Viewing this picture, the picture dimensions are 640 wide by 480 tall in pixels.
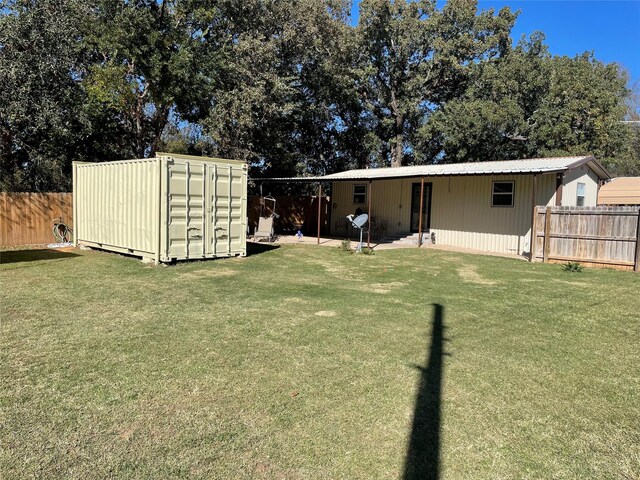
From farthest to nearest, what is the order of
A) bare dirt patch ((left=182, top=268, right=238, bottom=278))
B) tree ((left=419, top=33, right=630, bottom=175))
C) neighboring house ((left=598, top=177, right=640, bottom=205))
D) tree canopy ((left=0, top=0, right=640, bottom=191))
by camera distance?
neighboring house ((left=598, top=177, right=640, bottom=205)) < tree ((left=419, top=33, right=630, bottom=175)) < tree canopy ((left=0, top=0, right=640, bottom=191)) < bare dirt patch ((left=182, top=268, right=238, bottom=278))

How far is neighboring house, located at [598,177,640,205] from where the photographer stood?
2133cm

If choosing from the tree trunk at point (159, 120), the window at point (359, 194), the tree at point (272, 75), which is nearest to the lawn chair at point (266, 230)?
the tree at point (272, 75)

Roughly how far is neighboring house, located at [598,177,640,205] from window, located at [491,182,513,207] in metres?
11.2

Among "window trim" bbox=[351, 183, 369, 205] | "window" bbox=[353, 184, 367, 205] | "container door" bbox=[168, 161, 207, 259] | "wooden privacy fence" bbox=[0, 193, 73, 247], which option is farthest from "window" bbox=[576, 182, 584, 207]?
"wooden privacy fence" bbox=[0, 193, 73, 247]

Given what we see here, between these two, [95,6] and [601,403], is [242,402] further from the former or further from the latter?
[95,6]

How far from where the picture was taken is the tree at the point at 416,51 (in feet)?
75.2

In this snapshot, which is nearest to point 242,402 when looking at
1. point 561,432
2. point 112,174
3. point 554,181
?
point 561,432

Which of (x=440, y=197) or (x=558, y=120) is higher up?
(x=558, y=120)

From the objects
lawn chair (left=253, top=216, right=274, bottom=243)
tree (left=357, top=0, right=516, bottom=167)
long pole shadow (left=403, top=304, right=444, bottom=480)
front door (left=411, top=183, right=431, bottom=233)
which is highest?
tree (left=357, top=0, right=516, bottom=167)

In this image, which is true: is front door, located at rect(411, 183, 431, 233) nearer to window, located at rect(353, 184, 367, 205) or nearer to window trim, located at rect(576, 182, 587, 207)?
window, located at rect(353, 184, 367, 205)

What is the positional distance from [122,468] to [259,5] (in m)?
19.1

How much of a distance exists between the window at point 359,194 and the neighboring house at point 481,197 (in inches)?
5.9

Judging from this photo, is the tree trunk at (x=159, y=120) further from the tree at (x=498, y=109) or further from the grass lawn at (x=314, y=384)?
the tree at (x=498, y=109)

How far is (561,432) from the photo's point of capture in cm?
292
